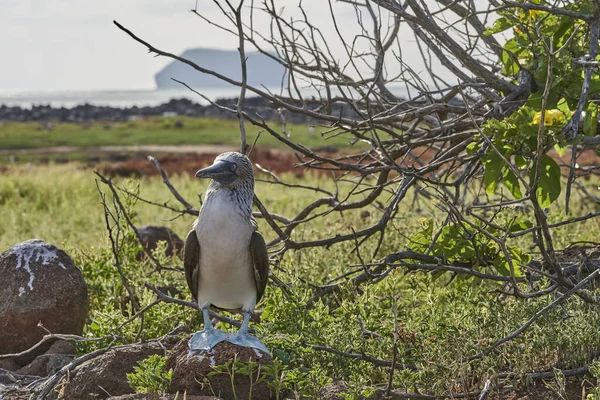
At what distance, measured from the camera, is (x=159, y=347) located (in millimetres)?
3990

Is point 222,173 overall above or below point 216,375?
above

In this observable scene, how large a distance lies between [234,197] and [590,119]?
5.83ft

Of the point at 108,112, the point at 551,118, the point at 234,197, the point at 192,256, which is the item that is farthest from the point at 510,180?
the point at 108,112

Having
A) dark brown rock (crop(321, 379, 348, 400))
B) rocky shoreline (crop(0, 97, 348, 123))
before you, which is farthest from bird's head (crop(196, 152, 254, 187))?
rocky shoreline (crop(0, 97, 348, 123))

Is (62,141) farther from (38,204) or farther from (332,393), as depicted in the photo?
(332,393)

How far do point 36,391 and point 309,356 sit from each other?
132 cm

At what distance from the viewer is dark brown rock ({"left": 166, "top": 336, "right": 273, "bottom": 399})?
3461mm

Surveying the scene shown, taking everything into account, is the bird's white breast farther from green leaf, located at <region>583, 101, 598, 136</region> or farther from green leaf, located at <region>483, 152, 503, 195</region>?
green leaf, located at <region>583, 101, 598, 136</region>

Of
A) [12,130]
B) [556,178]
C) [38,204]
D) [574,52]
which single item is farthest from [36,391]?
[12,130]

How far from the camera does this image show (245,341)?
350 cm

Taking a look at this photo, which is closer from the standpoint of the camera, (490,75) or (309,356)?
(309,356)

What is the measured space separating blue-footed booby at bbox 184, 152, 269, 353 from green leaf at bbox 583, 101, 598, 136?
1.65 meters

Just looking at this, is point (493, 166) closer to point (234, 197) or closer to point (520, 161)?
point (520, 161)

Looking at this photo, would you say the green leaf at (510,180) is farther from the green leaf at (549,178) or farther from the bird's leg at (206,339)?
the bird's leg at (206,339)
